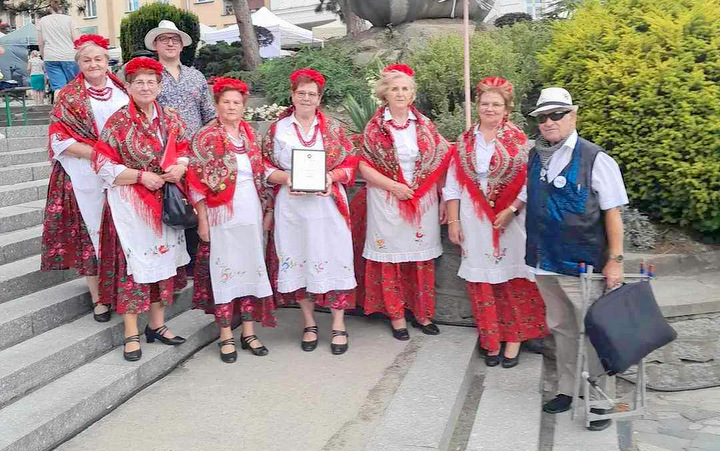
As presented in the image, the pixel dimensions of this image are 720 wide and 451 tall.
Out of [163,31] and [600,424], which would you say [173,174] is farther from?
[600,424]

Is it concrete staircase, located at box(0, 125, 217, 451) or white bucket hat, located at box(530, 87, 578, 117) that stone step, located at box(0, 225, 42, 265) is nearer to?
concrete staircase, located at box(0, 125, 217, 451)

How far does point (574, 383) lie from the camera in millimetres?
3996

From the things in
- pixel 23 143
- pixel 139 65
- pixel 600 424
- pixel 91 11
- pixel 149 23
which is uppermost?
pixel 91 11

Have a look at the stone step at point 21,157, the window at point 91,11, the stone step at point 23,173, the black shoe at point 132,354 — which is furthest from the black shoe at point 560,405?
the window at point 91,11

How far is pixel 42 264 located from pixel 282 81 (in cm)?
429

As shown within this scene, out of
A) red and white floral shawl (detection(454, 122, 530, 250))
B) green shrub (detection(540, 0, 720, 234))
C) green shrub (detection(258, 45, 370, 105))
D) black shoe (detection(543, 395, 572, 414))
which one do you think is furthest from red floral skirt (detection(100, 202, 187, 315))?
green shrub (detection(258, 45, 370, 105))

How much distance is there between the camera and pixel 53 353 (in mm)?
4008

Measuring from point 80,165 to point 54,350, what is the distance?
1.10 meters

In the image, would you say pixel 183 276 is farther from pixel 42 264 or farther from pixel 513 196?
pixel 513 196

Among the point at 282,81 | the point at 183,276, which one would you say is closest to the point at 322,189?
the point at 183,276

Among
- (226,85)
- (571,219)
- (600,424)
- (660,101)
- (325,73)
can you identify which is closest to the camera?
(571,219)

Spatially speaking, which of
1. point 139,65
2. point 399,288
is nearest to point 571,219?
point 399,288

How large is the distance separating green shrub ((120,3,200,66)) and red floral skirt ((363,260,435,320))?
6.83 m

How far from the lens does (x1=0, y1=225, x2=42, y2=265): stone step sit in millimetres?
4993
